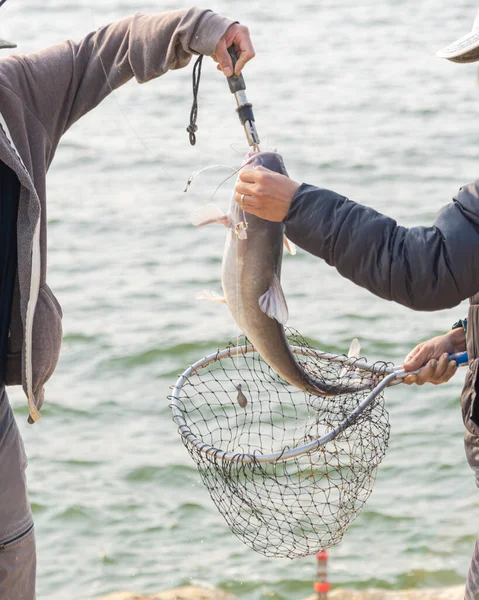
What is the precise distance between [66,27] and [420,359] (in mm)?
11830

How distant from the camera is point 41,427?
677 centimetres

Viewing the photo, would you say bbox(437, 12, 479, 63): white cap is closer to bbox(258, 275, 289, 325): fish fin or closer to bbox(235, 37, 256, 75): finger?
bbox(235, 37, 256, 75): finger

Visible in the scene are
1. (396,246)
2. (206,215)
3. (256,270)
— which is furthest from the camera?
(256,270)

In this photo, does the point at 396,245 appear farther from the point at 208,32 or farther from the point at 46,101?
the point at 46,101

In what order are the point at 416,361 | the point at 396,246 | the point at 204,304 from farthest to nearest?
the point at 204,304, the point at 416,361, the point at 396,246

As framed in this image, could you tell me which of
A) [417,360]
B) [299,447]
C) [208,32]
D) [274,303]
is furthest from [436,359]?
[208,32]

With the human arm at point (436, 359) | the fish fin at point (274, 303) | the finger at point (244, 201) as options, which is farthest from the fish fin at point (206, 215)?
the human arm at point (436, 359)

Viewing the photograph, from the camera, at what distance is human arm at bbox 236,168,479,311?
Result: 2629 mm

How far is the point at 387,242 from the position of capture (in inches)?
106

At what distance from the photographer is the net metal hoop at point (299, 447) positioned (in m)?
→ 3.20

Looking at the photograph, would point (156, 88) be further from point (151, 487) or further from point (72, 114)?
point (72, 114)

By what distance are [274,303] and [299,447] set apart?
0.51 meters

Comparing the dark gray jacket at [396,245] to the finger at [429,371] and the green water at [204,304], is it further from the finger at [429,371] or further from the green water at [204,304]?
the finger at [429,371]

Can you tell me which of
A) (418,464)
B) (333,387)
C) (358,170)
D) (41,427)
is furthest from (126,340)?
(333,387)
